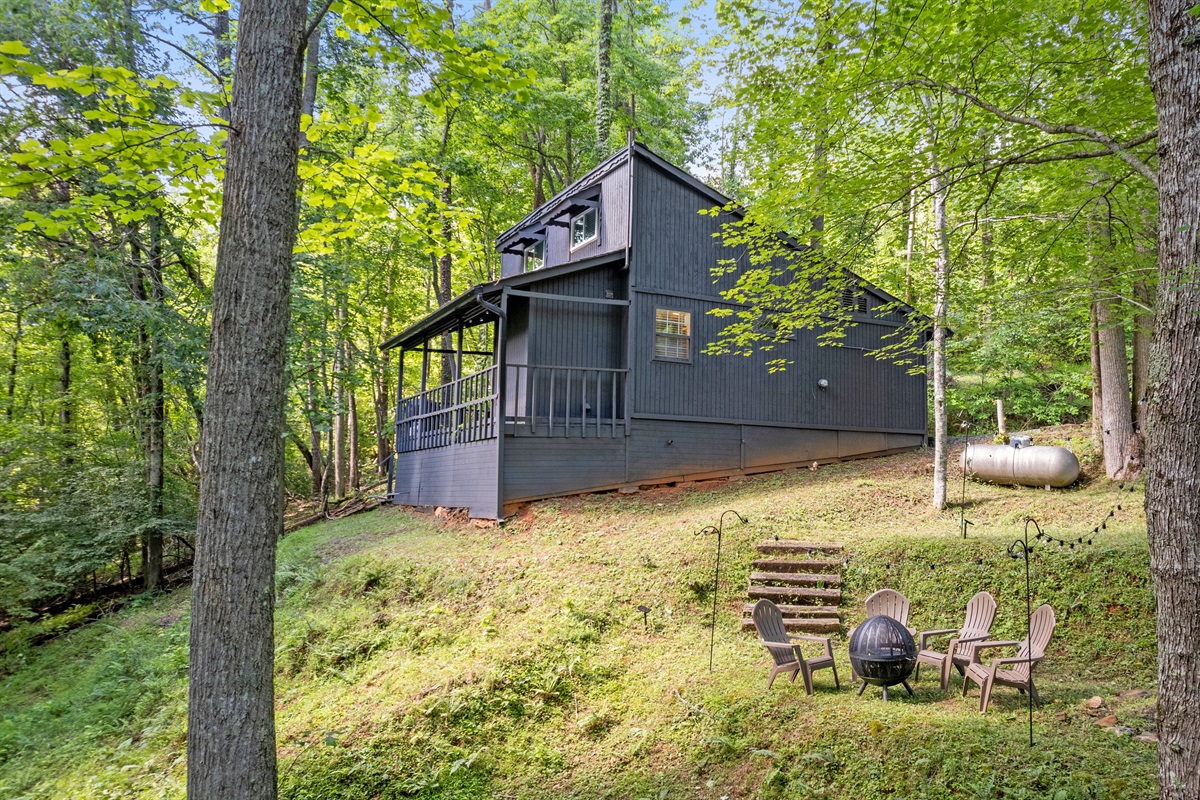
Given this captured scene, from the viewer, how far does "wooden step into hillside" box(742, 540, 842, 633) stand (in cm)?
777

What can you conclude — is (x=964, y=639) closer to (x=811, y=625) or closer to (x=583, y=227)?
(x=811, y=625)

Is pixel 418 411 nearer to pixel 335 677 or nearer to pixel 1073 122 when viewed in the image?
pixel 335 677

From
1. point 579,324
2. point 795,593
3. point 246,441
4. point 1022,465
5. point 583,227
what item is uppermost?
point 583,227

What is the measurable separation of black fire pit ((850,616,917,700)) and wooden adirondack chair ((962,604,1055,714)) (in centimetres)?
54

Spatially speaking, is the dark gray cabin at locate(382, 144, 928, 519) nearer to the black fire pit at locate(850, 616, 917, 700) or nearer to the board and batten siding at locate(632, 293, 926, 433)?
the board and batten siding at locate(632, 293, 926, 433)

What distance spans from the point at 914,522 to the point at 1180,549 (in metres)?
7.07

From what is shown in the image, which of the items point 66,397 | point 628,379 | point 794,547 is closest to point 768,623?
point 794,547

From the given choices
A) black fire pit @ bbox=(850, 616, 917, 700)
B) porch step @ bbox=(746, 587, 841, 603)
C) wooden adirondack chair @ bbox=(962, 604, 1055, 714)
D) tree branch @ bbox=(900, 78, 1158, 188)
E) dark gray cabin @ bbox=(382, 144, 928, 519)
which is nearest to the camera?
tree branch @ bbox=(900, 78, 1158, 188)

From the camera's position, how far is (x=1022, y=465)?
1111cm

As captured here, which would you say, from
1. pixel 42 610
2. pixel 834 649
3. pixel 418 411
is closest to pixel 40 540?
pixel 42 610

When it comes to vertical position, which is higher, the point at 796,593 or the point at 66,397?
the point at 66,397

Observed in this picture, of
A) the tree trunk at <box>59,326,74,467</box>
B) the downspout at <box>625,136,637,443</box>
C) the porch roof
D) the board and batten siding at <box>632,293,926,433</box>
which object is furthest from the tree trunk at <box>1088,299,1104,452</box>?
the tree trunk at <box>59,326,74,467</box>

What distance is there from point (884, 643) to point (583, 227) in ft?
41.1

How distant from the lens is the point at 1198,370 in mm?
3420
